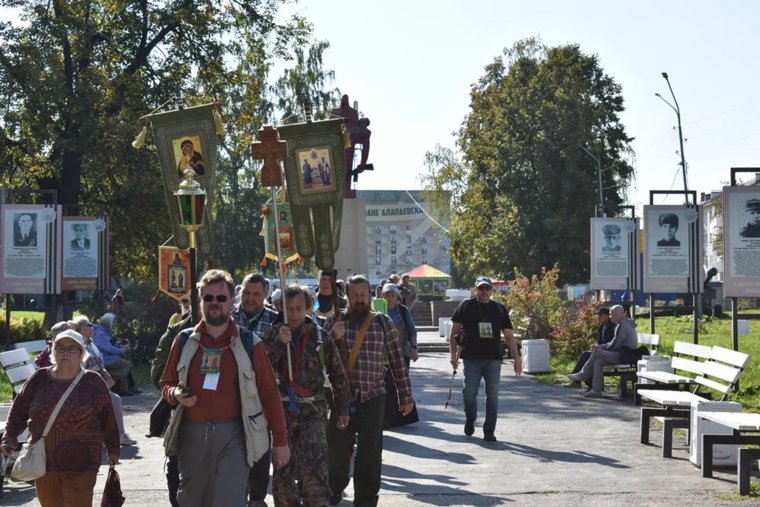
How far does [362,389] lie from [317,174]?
2.24m

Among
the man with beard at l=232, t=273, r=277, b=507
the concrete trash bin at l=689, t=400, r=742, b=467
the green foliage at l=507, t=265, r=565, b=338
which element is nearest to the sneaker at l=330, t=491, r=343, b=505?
the man with beard at l=232, t=273, r=277, b=507

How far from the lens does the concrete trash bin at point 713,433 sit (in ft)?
41.1

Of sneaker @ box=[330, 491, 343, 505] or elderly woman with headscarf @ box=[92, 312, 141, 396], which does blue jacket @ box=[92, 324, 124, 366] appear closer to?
elderly woman with headscarf @ box=[92, 312, 141, 396]

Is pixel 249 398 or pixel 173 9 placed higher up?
pixel 173 9

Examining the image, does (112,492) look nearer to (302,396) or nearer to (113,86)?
(302,396)

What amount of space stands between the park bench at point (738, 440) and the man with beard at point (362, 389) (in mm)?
3031

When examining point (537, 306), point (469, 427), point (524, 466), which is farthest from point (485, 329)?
point (537, 306)

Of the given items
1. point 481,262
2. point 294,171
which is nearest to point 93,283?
point 294,171

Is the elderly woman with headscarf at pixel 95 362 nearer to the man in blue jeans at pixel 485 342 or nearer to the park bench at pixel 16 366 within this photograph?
the park bench at pixel 16 366

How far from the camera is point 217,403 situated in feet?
23.3

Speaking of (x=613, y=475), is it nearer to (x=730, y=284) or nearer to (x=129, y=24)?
(x=730, y=284)

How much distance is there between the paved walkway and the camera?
1091 centimetres

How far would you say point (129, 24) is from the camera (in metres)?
35.8

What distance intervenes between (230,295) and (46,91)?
28.7 metres
